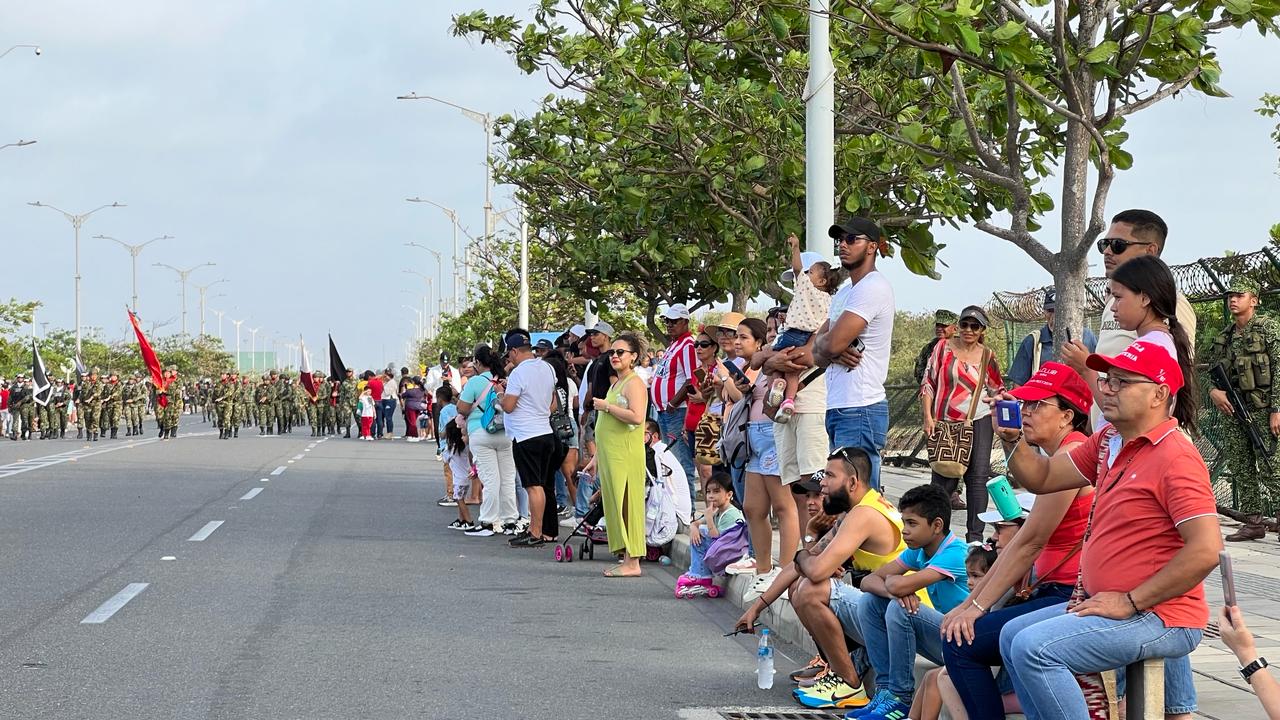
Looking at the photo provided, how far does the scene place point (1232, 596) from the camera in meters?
4.52

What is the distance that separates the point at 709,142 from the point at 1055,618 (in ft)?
40.7

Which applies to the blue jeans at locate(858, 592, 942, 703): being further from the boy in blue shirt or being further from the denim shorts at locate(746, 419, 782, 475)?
the denim shorts at locate(746, 419, 782, 475)

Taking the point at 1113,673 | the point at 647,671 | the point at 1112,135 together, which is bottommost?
the point at 647,671

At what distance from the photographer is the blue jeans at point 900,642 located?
6570mm

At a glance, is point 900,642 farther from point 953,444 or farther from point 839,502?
point 953,444

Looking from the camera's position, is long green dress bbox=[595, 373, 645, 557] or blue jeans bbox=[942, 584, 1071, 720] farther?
long green dress bbox=[595, 373, 645, 557]

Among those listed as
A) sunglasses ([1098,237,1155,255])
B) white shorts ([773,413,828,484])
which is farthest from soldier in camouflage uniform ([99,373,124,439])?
sunglasses ([1098,237,1155,255])

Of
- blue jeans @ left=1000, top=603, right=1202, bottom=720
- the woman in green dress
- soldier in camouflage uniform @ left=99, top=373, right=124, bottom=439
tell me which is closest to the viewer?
blue jeans @ left=1000, top=603, right=1202, bottom=720

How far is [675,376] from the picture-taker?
45.1ft

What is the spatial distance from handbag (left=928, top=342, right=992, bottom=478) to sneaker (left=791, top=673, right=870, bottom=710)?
4.75m

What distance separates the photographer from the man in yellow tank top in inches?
283

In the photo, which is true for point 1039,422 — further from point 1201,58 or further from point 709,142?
point 709,142

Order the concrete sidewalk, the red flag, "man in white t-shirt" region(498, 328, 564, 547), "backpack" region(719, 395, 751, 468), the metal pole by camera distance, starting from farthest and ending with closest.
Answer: the red flag, "man in white t-shirt" region(498, 328, 564, 547), the metal pole, "backpack" region(719, 395, 751, 468), the concrete sidewalk

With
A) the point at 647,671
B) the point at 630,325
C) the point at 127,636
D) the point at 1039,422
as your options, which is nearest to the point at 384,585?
the point at 127,636
